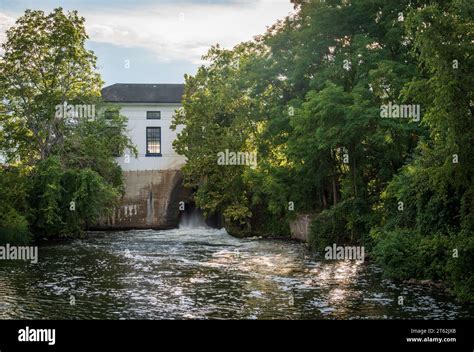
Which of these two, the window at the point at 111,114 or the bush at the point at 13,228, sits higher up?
the window at the point at 111,114

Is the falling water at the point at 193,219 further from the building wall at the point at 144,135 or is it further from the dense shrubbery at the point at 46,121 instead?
the dense shrubbery at the point at 46,121

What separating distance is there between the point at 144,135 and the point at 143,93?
15.5 ft

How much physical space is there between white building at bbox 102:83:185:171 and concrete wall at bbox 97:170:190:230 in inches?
106

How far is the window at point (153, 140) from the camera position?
189 ft

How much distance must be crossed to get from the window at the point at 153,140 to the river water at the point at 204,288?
2378 cm

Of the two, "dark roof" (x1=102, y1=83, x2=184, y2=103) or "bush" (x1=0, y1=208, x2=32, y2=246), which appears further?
"dark roof" (x1=102, y1=83, x2=184, y2=103)

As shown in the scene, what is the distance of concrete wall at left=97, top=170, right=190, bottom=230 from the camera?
172ft

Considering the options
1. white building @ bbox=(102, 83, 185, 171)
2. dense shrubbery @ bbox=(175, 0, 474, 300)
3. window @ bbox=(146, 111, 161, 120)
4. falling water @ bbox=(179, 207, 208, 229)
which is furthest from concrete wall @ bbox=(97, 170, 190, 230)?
window @ bbox=(146, 111, 161, 120)

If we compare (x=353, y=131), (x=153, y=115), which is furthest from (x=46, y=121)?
(x=353, y=131)

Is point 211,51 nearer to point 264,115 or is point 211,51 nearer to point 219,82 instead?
point 219,82

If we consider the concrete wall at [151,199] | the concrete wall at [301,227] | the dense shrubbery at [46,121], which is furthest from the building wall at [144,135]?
the concrete wall at [301,227]

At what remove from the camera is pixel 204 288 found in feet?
73.9

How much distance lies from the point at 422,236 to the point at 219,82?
2643 cm

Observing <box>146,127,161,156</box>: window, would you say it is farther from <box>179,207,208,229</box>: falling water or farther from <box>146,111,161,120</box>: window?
<box>179,207,208,229</box>: falling water
